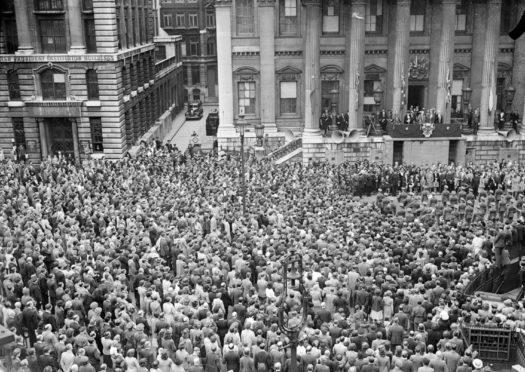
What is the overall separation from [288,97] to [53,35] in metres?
15.8

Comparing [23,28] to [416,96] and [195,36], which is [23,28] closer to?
[416,96]

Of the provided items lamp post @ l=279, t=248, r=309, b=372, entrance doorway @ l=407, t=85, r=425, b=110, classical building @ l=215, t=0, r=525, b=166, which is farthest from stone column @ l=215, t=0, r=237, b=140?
lamp post @ l=279, t=248, r=309, b=372

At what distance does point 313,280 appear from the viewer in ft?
69.8

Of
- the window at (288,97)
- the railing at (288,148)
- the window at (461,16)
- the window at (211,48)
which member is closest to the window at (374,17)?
the window at (461,16)

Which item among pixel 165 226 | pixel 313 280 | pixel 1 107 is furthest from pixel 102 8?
pixel 313 280

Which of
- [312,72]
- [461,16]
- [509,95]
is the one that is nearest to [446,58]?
[461,16]

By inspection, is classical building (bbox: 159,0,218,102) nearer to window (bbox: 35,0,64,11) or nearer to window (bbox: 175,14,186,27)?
window (bbox: 175,14,186,27)

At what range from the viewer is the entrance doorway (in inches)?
1772

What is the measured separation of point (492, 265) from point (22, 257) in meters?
16.9

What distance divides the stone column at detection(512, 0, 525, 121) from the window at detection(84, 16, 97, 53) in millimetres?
27757

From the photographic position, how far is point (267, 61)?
4372 cm

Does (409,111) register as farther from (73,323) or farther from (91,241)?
(73,323)

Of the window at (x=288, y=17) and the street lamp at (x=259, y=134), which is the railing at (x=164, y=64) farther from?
the street lamp at (x=259, y=134)

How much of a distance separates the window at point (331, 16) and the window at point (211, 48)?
30.4 m
